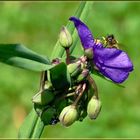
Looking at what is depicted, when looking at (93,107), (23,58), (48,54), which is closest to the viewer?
(23,58)

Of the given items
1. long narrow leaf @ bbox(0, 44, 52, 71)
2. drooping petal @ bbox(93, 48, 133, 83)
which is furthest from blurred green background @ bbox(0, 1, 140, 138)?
long narrow leaf @ bbox(0, 44, 52, 71)

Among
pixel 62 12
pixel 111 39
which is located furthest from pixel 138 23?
pixel 111 39

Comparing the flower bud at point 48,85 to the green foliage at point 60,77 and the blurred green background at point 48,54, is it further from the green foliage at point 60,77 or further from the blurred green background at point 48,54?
the blurred green background at point 48,54

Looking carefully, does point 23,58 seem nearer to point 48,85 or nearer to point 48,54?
point 48,85

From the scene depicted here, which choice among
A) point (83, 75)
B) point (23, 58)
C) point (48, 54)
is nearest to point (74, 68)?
point (83, 75)

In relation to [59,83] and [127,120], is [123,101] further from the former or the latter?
[59,83]

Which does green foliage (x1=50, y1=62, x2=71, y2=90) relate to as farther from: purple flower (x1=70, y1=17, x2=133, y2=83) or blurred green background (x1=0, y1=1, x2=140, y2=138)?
blurred green background (x1=0, y1=1, x2=140, y2=138)
